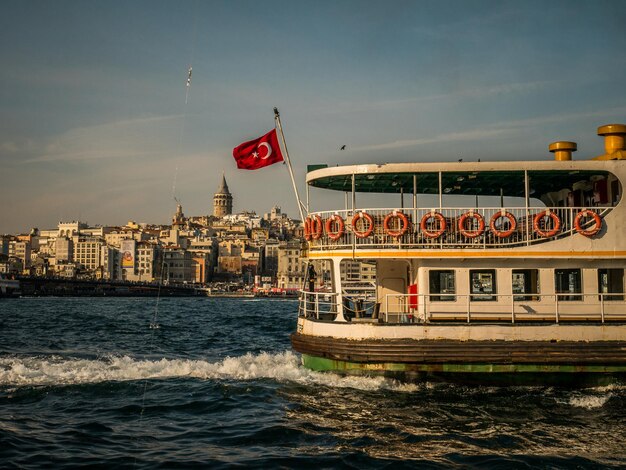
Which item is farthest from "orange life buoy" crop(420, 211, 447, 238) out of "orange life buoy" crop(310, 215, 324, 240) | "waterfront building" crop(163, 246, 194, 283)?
"waterfront building" crop(163, 246, 194, 283)

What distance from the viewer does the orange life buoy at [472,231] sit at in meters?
16.2

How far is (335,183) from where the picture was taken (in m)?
18.7

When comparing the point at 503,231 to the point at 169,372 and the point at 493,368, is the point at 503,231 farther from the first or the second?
the point at 169,372

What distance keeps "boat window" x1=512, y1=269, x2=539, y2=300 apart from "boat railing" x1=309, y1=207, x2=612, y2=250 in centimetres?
79

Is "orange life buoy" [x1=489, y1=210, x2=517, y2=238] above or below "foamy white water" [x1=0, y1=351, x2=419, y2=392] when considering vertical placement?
above

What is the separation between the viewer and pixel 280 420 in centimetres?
1355

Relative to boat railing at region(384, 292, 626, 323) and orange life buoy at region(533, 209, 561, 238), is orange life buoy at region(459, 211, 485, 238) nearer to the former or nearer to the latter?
orange life buoy at region(533, 209, 561, 238)

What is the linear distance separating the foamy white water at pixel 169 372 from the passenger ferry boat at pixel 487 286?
310 mm

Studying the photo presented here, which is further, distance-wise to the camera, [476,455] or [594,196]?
[594,196]

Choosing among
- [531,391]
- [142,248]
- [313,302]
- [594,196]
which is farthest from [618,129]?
[142,248]

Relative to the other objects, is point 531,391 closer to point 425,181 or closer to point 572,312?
point 572,312

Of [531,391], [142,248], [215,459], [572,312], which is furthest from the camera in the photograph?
[142,248]

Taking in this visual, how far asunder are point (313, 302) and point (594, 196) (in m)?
7.59

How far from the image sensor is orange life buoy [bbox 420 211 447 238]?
53.4 feet
